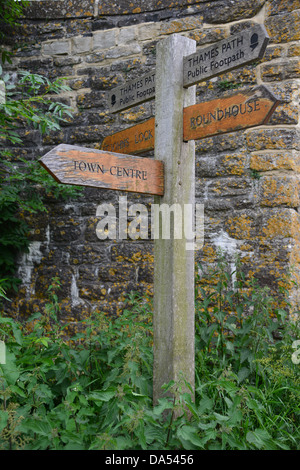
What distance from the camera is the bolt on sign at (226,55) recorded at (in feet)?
6.47

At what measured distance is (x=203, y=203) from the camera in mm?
3730

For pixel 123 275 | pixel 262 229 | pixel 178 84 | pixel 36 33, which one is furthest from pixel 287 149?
pixel 36 33

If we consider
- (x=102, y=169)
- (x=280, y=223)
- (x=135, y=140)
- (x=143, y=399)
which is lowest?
(x=143, y=399)

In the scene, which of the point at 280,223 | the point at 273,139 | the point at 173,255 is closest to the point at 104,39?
the point at 273,139

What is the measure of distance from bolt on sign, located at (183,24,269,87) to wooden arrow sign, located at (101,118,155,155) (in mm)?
342

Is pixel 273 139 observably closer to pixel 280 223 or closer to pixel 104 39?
pixel 280 223

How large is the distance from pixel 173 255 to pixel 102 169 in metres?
0.54

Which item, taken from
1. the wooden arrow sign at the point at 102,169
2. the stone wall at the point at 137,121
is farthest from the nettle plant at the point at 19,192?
the wooden arrow sign at the point at 102,169

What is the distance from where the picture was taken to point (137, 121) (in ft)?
13.6

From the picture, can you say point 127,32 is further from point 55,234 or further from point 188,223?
point 188,223

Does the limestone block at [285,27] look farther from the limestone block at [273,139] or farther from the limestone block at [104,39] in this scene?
the limestone block at [104,39]

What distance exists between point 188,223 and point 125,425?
976 mm
